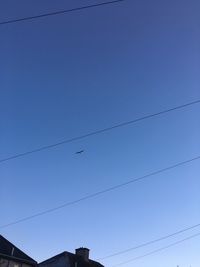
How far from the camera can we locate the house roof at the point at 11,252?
140ft

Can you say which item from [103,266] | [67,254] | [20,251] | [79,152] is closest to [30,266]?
[20,251]

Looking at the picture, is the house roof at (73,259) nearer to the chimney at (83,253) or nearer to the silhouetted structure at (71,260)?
the silhouetted structure at (71,260)

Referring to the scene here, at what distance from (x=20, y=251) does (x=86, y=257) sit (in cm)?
1266

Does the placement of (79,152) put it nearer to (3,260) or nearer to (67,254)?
(3,260)

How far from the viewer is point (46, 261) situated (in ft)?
180

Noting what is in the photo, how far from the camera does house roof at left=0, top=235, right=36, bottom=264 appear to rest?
42.7 metres

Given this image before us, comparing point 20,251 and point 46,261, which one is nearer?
point 20,251

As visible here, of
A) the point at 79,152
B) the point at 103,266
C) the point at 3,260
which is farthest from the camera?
the point at 103,266

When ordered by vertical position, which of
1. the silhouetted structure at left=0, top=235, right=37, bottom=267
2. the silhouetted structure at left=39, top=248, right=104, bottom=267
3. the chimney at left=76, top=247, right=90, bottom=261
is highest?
the chimney at left=76, top=247, right=90, bottom=261

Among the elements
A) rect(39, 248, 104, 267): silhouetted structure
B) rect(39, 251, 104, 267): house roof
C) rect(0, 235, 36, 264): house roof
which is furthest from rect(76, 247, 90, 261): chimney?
rect(0, 235, 36, 264): house roof

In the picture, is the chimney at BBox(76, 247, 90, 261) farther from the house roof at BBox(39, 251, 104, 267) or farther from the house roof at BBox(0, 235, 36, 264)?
the house roof at BBox(0, 235, 36, 264)

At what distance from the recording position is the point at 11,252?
143 feet

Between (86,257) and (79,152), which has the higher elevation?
(86,257)

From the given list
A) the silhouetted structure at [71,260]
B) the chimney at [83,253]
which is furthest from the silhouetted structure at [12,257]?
the chimney at [83,253]
